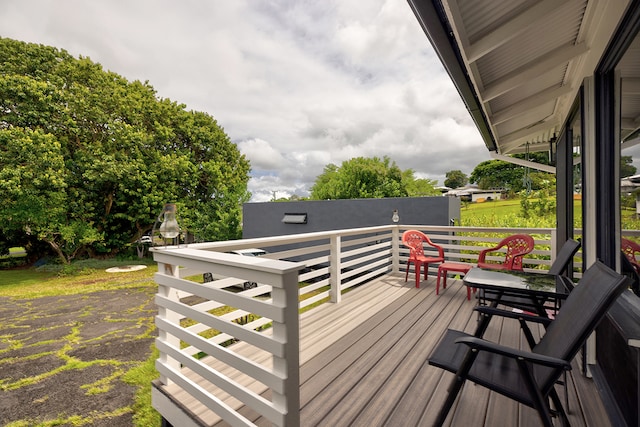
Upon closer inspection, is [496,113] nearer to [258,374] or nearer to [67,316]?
[258,374]

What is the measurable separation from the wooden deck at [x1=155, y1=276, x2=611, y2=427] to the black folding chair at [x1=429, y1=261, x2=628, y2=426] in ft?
1.27

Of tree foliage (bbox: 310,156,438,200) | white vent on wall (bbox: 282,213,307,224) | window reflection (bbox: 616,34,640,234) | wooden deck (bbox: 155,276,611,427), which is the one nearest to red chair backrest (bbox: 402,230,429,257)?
wooden deck (bbox: 155,276,611,427)

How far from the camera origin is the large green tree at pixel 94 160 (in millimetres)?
10688

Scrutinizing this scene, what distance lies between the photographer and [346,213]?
958cm

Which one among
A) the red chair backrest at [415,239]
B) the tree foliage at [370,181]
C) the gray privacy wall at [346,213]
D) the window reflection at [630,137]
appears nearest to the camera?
the window reflection at [630,137]

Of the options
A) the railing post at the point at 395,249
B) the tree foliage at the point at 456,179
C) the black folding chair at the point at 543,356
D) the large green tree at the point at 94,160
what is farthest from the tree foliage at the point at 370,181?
the tree foliage at the point at 456,179

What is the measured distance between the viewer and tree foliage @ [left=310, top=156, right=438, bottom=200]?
18.6 metres

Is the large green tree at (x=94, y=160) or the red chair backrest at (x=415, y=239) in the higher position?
the large green tree at (x=94, y=160)

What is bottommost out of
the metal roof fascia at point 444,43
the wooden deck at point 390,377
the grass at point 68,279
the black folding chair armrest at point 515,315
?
the grass at point 68,279

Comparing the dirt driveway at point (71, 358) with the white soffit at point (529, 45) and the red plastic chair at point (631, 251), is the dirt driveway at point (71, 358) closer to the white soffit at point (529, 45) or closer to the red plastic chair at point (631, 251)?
the red plastic chair at point (631, 251)

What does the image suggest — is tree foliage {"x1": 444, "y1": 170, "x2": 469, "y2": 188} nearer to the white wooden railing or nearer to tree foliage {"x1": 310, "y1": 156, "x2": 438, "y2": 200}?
tree foliage {"x1": 310, "y1": 156, "x2": 438, "y2": 200}

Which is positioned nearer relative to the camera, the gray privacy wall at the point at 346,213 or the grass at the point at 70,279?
the gray privacy wall at the point at 346,213

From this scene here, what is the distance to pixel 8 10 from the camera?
1016 centimetres

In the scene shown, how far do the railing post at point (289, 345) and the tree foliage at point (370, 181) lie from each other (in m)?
17.1
